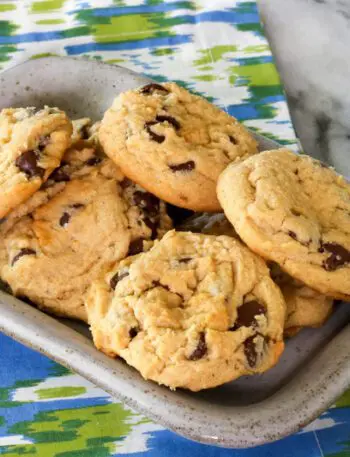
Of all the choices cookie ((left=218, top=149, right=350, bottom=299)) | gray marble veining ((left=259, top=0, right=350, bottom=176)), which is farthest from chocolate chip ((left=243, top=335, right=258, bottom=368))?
gray marble veining ((left=259, top=0, right=350, bottom=176))

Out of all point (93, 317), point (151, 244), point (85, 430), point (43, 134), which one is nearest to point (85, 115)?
point (43, 134)

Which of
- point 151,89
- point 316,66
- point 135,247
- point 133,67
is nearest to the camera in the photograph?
point 135,247

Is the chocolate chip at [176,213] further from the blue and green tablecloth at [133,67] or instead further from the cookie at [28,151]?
the blue and green tablecloth at [133,67]

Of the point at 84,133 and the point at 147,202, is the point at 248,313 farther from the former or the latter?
the point at 84,133

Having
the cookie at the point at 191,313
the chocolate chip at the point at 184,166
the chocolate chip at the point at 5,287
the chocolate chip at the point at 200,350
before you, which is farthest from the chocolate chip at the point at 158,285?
the chocolate chip at the point at 5,287

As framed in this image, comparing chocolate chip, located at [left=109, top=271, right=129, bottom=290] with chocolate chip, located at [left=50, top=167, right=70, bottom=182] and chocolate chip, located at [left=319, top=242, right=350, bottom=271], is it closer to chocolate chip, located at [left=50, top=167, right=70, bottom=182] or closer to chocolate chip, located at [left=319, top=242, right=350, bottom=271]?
chocolate chip, located at [left=50, top=167, right=70, bottom=182]

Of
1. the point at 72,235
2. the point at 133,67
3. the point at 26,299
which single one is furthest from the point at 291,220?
the point at 133,67

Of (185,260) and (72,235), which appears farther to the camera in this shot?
(72,235)
